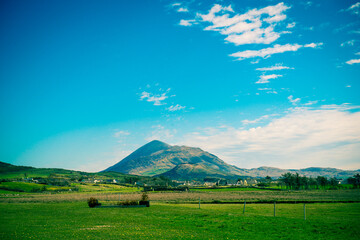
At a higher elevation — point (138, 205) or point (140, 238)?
point (140, 238)

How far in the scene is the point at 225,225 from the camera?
96.9ft

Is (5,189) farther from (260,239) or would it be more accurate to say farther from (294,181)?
(294,181)

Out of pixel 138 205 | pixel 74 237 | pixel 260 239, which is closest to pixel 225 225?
pixel 260 239

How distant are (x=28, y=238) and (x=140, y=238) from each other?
9.81m

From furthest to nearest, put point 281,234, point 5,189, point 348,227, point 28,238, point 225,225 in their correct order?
point 5,189
point 225,225
point 348,227
point 281,234
point 28,238

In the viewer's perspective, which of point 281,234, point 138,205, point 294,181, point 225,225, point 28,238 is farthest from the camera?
point 294,181

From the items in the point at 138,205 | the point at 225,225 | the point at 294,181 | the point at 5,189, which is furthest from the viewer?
the point at 294,181

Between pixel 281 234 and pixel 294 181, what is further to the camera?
pixel 294 181

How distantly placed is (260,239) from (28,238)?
20.8 m

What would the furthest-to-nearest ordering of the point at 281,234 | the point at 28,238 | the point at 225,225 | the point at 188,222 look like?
the point at 188,222 < the point at 225,225 < the point at 281,234 < the point at 28,238

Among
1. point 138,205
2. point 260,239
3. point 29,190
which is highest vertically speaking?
point 260,239

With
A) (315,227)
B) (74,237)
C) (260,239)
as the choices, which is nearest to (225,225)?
(260,239)

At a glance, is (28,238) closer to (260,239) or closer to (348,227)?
(260,239)

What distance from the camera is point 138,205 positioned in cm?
5628
